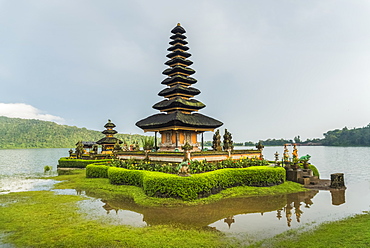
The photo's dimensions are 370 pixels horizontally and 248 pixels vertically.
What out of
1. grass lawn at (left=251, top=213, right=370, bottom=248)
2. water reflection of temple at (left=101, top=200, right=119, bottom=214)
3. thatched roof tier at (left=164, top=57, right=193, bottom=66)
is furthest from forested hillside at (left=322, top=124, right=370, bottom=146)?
water reflection of temple at (left=101, top=200, right=119, bottom=214)

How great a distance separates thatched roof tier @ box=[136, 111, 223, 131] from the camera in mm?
22422

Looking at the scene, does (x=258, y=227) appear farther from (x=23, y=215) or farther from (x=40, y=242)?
(x=23, y=215)

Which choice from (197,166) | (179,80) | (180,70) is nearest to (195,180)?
(197,166)

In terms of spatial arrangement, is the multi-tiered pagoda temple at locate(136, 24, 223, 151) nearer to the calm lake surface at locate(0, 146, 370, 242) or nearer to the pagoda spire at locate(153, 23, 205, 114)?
the pagoda spire at locate(153, 23, 205, 114)

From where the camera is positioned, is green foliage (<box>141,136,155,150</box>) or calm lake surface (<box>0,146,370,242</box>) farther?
green foliage (<box>141,136,155,150</box>)

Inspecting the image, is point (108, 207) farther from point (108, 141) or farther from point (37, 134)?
point (37, 134)

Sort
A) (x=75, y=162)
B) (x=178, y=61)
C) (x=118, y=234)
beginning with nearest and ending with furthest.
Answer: (x=118, y=234) < (x=178, y=61) < (x=75, y=162)

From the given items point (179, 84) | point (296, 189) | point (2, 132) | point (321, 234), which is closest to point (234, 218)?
point (321, 234)

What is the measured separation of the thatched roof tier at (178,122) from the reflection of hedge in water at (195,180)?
6703 mm

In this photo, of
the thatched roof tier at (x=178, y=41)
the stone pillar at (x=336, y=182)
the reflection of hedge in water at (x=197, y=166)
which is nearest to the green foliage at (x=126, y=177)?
the reflection of hedge in water at (x=197, y=166)

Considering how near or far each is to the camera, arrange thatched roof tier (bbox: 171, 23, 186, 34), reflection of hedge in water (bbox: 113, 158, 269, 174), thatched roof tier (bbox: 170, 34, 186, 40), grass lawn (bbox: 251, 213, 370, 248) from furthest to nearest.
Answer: thatched roof tier (bbox: 171, 23, 186, 34)
thatched roof tier (bbox: 170, 34, 186, 40)
reflection of hedge in water (bbox: 113, 158, 269, 174)
grass lawn (bbox: 251, 213, 370, 248)

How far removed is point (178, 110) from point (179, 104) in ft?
2.31

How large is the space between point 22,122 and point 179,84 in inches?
6485

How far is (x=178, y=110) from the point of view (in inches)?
972
